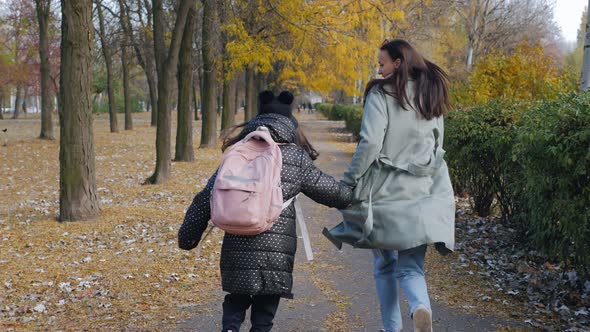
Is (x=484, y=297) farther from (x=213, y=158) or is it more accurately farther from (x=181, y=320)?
(x=213, y=158)

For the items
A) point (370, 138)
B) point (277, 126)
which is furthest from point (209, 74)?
point (277, 126)

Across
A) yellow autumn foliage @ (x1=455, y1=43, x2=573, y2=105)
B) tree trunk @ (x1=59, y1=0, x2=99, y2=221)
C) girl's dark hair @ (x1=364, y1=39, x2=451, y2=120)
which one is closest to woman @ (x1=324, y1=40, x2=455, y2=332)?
girl's dark hair @ (x1=364, y1=39, x2=451, y2=120)

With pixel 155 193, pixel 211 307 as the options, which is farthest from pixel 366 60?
pixel 211 307

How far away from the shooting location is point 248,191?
3.24 m

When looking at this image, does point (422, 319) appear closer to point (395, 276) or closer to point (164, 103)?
point (395, 276)

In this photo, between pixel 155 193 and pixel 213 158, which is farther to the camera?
pixel 213 158

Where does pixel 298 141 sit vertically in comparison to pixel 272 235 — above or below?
above

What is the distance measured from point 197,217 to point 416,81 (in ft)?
5.04

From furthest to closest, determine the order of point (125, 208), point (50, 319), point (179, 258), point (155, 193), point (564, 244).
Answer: point (155, 193), point (125, 208), point (179, 258), point (50, 319), point (564, 244)

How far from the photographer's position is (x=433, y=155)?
3863 mm

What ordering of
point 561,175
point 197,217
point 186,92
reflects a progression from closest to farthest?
point 197,217
point 561,175
point 186,92

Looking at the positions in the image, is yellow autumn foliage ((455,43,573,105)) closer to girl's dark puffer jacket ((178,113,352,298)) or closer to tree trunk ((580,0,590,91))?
tree trunk ((580,0,590,91))

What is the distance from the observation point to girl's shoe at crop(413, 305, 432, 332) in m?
3.59

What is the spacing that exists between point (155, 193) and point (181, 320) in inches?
262
